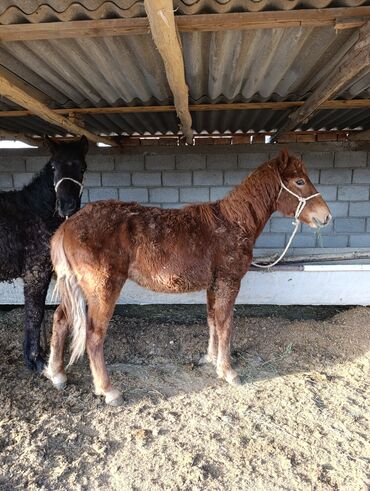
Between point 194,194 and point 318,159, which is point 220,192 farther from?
point 318,159

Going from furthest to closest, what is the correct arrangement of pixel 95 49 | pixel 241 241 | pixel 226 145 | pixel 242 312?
1. pixel 226 145
2. pixel 242 312
3. pixel 241 241
4. pixel 95 49

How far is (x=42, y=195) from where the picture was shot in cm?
335

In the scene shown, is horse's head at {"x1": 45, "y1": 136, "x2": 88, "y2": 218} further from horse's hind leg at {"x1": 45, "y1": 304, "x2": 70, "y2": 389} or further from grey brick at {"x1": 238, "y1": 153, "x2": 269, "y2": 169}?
grey brick at {"x1": 238, "y1": 153, "x2": 269, "y2": 169}

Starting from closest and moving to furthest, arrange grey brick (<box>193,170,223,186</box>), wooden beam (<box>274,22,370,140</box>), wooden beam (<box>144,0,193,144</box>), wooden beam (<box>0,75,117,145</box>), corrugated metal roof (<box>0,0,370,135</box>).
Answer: wooden beam (<box>144,0,193,144</box>)
corrugated metal roof (<box>0,0,370,135</box>)
wooden beam (<box>274,22,370,140</box>)
wooden beam (<box>0,75,117,145</box>)
grey brick (<box>193,170,223,186</box>)

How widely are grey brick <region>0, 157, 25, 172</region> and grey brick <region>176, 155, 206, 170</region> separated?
2.53 m

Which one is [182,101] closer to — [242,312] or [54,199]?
[54,199]

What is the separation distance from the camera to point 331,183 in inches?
219

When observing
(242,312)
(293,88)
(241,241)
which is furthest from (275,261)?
(293,88)

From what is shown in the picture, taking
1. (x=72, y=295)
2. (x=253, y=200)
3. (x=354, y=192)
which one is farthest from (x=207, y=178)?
(x=72, y=295)

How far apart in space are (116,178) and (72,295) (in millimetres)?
3292

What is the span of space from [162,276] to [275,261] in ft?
4.49

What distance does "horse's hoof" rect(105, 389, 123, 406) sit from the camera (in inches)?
107

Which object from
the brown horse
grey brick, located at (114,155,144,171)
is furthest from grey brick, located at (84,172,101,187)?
the brown horse

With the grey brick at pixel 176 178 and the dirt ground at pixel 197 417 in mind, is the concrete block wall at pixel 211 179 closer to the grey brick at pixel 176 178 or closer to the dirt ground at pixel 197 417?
the grey brick at pixel 176 178
